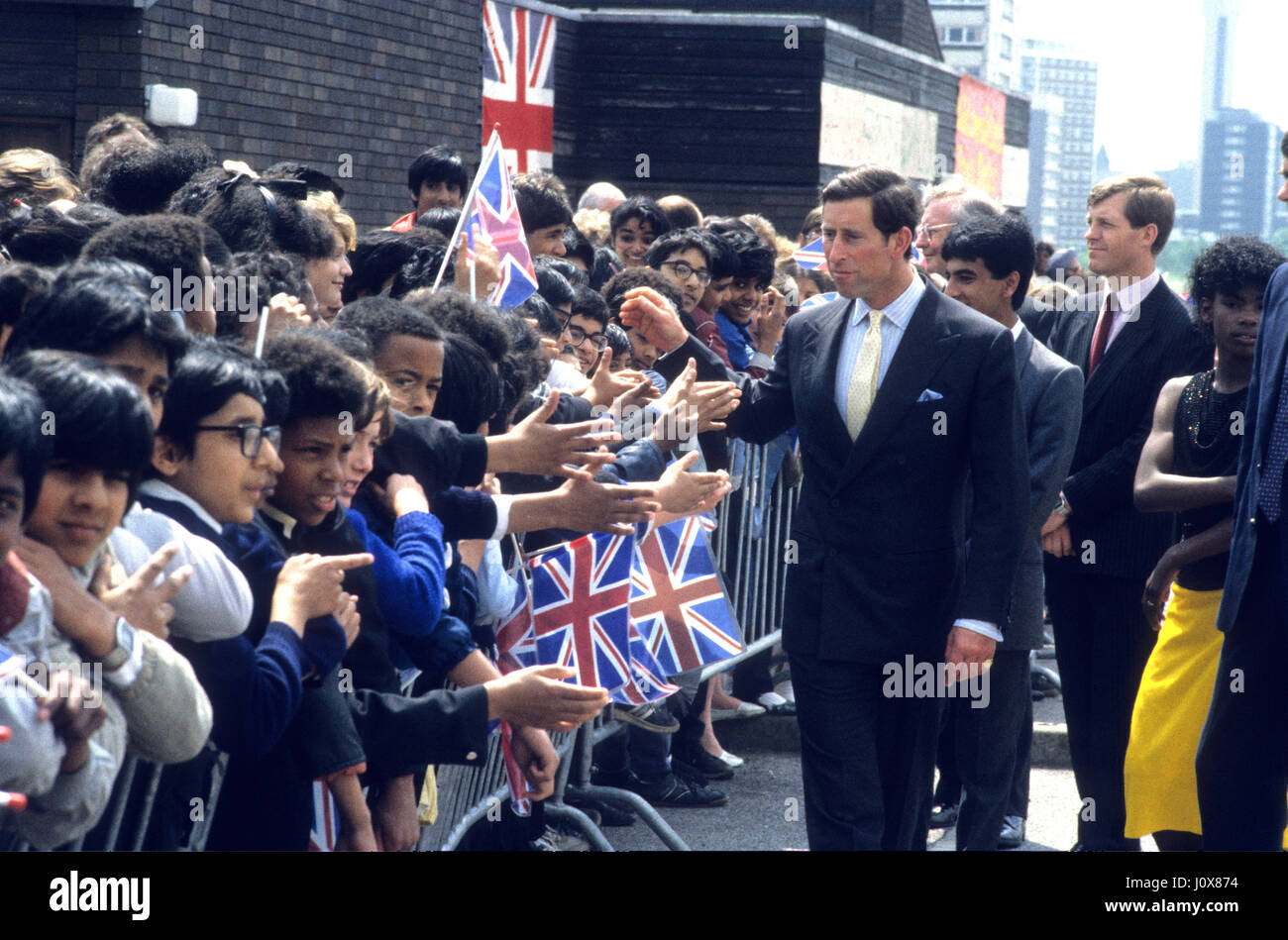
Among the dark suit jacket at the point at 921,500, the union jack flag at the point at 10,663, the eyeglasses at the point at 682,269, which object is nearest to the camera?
the union jack flag at the point at 10,663

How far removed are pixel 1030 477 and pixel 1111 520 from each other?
49 cm

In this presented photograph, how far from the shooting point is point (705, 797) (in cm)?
605

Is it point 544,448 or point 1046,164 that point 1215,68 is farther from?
point 544,448

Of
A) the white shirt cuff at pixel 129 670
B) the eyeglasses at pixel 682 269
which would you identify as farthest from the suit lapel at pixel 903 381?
the eyeglasses at pixel 682 269

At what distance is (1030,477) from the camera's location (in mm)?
4906

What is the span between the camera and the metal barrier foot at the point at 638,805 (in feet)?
16.6

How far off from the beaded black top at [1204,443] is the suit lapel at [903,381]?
0.99m

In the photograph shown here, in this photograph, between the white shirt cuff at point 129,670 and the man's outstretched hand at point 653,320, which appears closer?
the white shirt cuff at point 129,670

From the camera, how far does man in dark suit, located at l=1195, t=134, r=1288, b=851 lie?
3869 millimetres

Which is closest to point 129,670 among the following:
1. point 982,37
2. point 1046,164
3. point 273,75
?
point 273,75

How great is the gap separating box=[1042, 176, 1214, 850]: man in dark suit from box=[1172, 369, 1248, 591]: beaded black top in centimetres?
37

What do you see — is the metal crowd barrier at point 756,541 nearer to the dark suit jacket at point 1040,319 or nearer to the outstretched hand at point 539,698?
the dark suit jacket at point 1040,319

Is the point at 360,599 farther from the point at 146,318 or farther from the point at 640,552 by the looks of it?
the point at 640,552

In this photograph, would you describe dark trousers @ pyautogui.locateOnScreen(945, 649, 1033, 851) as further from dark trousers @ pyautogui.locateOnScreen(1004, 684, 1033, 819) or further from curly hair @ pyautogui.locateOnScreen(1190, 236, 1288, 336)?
curly hair @ pyautogui.locateOnScreen(1190, 236, 1288, 336)
